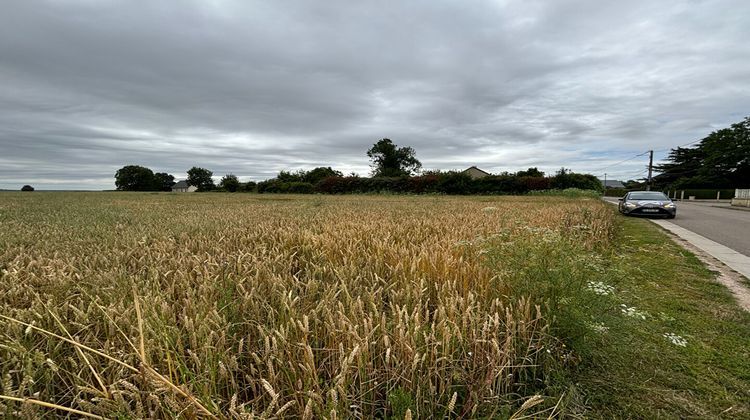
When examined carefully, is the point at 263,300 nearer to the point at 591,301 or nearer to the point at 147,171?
the point at 591,301

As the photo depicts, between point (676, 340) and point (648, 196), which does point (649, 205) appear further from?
point (676, 340)

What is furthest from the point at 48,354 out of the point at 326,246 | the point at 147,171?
the point at 147,171

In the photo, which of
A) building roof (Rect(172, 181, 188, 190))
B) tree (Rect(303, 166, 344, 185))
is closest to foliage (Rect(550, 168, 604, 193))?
tree (Rect(303, 166, 344, 185))

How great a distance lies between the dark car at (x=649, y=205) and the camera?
1708cm

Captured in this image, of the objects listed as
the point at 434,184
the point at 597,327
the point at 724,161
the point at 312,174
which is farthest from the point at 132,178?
the point at 724,161

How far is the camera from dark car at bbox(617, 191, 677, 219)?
56.0 ft

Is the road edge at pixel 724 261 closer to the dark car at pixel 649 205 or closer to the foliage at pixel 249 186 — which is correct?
the dark car at pixel 649 205

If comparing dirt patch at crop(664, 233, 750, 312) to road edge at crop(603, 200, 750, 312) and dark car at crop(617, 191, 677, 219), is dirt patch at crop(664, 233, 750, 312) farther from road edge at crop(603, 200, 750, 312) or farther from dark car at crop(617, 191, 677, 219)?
dark car at crop(617, 191, 677, 219)

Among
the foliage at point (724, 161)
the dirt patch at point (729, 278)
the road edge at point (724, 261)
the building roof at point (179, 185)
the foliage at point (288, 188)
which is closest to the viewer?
the dirt patch at point (729, 278)

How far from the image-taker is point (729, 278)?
5262 millimetres

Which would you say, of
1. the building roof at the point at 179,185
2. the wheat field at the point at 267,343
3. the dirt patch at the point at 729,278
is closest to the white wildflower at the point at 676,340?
the wheat field at the point at 267,343

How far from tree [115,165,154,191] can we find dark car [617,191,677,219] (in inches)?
4999

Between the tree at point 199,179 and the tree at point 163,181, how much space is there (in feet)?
29.9

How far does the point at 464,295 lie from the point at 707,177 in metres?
90.7
